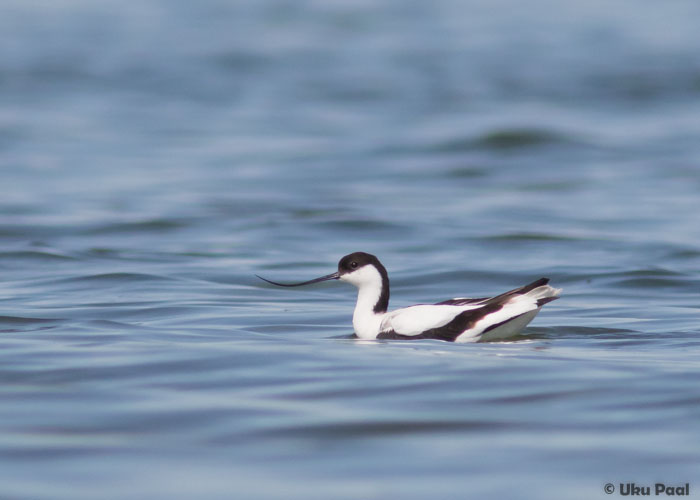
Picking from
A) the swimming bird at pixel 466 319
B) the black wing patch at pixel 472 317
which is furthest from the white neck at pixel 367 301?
the black wing patch at pixel 472 317

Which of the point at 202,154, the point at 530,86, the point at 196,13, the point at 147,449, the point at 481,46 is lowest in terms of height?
the point at 147,449

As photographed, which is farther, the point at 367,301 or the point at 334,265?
the point at 334,265

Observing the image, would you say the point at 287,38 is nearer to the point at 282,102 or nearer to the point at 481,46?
the point at 481,46

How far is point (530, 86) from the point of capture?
37.5 metres

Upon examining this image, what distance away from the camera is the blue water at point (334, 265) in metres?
5.62

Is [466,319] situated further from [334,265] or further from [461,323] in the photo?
[334,265]

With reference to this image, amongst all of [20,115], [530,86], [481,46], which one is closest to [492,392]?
[20,115]

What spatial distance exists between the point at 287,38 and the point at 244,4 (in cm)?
907

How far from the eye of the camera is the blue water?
5621 mm

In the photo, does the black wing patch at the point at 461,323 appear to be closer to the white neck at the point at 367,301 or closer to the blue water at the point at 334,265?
the blue water at the point at 334,265

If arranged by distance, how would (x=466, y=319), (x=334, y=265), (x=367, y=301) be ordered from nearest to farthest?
(x=466, y=319), (x=367, y=301), (x=334, y=265)

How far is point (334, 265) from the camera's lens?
46.3 feet

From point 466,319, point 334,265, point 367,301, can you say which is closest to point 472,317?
point 466,319

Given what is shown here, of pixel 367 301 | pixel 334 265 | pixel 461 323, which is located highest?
pixel 334 265
